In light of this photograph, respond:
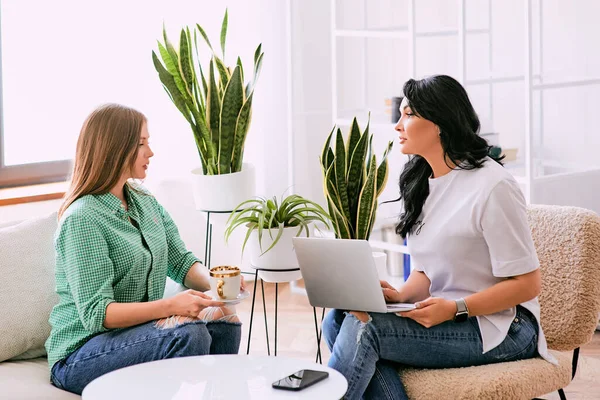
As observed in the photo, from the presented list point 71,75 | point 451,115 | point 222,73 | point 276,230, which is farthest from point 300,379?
point 71,75

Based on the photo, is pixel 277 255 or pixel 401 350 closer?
pixel 401 350

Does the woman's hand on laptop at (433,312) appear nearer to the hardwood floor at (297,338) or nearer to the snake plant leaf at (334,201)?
the snake plant leaf at (334,201)

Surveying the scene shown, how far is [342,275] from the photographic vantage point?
222 cm

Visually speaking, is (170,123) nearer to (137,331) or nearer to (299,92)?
(299,92)

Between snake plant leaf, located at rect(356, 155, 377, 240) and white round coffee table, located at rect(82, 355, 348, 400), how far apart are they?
731mm

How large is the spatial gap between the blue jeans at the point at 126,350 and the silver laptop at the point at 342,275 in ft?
1.02

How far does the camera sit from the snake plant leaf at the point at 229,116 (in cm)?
305

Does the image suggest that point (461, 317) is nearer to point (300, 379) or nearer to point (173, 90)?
point (300, 379)

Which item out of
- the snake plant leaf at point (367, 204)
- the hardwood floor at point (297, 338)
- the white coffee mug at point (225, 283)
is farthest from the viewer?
the hardwood floor at point (297, 338)

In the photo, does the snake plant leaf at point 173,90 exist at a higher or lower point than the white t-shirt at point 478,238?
higher

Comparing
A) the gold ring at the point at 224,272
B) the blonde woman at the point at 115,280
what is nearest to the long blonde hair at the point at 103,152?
the blonde woman at the point at 115,280

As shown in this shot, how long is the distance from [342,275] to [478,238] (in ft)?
1.14

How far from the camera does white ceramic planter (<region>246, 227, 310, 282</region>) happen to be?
2.77 m

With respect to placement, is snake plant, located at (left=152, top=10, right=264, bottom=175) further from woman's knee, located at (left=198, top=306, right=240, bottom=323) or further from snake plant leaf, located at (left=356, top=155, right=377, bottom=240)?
woman's knee, located at (left=198, top=306, right=240, bottom=323)
